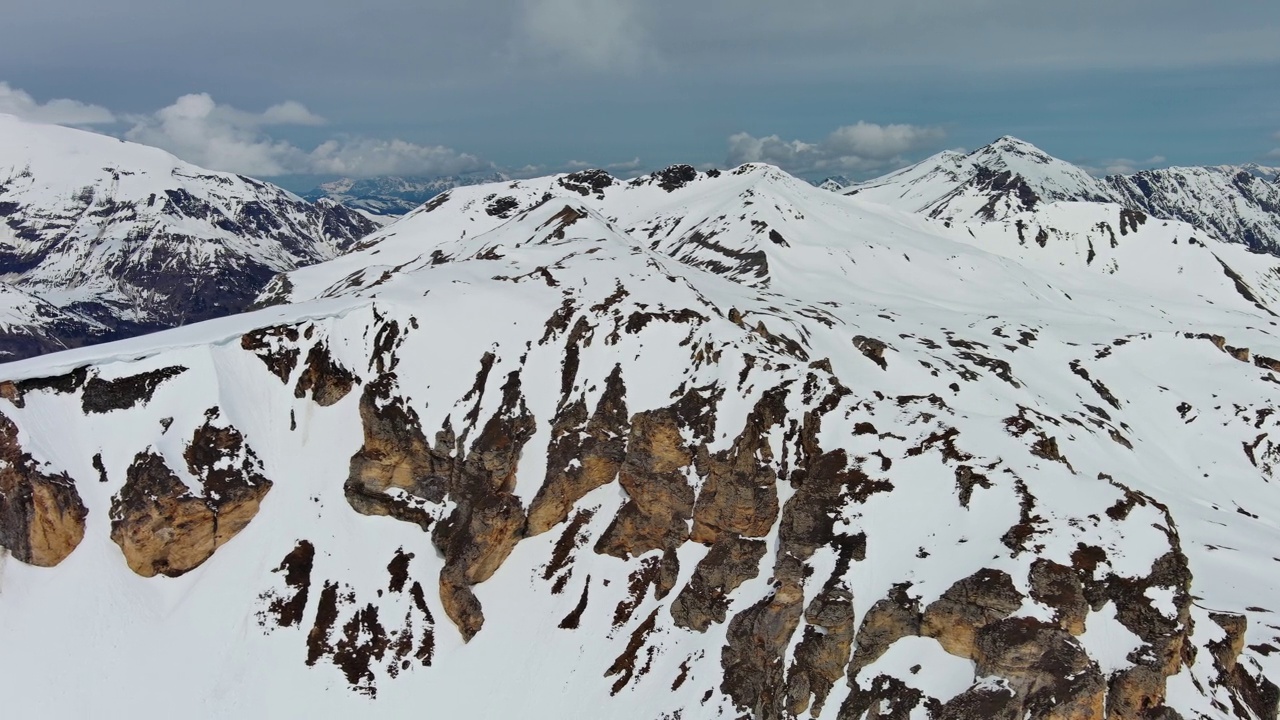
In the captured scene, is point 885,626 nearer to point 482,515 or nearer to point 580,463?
point 580,463

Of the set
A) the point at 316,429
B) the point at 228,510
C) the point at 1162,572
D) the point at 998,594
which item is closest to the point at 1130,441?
the point at 1162,572

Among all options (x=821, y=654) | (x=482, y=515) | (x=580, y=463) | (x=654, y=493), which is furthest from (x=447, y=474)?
(x=821, y=654)

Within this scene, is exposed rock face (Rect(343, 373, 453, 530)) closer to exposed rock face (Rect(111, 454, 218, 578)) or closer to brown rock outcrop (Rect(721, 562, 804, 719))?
exposed rock face (Rect(111, 454, 218, 578))

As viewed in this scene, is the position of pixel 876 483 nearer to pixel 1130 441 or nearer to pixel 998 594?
pixel 998 594

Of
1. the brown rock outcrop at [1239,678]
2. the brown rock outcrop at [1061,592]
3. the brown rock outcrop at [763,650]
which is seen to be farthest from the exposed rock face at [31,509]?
the brown rock outcrop at [1239,678]

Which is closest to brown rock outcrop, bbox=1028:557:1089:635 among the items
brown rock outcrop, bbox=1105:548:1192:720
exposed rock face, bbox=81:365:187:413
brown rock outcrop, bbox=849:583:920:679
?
brown rock outcrop, bbox=1105:548:1192:720

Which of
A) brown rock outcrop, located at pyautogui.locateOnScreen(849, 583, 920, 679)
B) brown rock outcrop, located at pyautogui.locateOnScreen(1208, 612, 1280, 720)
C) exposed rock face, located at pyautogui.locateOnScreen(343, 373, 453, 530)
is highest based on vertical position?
exposed rock face, located at pyautogui.locateOnScreen(343, 373, 453, 530)
